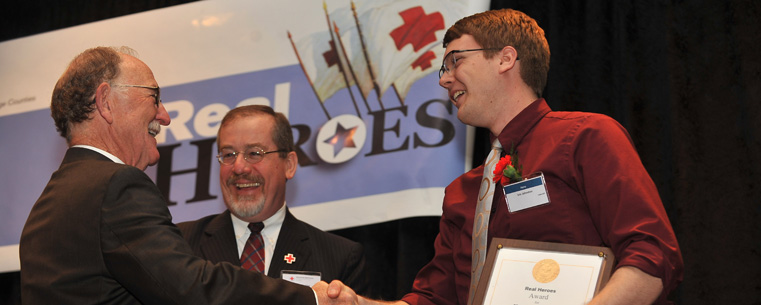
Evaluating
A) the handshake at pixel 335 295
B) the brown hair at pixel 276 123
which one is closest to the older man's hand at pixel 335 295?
the handshake at pixel 335 295

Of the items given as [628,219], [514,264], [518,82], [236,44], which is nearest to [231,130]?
[236,44]

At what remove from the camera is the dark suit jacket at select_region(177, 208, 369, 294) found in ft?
10.9

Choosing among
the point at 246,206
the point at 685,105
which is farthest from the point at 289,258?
the point at 685,105

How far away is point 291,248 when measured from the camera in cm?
336

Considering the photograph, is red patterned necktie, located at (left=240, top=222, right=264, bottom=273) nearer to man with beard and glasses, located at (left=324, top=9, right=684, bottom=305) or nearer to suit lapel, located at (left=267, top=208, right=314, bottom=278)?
suit lapel, located at (left=267, top=208, right=314, bottom=278)

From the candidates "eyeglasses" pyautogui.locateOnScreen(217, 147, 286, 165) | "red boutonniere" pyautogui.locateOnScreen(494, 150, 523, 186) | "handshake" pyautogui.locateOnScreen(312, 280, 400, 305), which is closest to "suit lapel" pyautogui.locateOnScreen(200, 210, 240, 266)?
"eyeglasses" pyautogui.locateOnScreen(217, 147, 286, 165)

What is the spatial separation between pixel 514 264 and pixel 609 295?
→ 0.32 m

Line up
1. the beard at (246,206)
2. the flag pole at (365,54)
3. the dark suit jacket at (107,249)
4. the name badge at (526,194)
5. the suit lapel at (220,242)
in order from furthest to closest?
1. the flag pole at (365,54)
2. the beard at (246,206)
3. the suit lapel at (220,242)
4. the name badge at (526,194)
5. the dark suit jacket at (107,249)

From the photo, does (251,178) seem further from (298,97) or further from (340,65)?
(340,65)

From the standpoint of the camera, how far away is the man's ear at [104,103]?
240cm

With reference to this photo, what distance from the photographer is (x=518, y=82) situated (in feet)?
8.46

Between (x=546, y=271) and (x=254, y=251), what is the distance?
1675 millimetres

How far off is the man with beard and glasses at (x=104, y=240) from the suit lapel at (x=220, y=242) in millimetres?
970

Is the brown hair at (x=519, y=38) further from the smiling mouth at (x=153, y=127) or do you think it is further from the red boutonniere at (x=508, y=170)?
the smiling mouth at (x=153, y=127)
